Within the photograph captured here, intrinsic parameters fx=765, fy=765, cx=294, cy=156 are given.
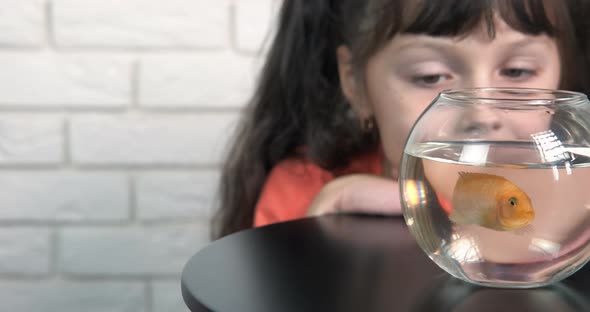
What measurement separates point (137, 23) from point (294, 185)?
1.28 ft

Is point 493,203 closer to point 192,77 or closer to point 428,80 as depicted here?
point 428,80

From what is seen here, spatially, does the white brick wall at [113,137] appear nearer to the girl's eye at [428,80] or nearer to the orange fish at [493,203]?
the girl's eye at [428,80]

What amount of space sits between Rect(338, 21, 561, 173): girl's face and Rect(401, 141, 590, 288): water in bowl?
40 centimetres

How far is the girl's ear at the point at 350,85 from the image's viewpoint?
43.3 inches

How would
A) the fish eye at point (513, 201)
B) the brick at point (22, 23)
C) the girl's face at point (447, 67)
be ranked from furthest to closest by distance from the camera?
the brick at point (22, 23), the girl's face at point (447, 67), the fish eye at point (513, 201)

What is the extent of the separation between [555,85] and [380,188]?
31 cm

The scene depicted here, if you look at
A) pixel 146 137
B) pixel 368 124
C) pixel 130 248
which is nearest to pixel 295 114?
pixel 368 124

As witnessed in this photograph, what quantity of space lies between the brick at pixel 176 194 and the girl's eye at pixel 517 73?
1.97 feet

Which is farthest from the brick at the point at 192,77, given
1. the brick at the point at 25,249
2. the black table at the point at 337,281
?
the black table at the point at 337,281

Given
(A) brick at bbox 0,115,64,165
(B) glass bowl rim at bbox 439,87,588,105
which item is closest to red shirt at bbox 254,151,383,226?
(A) brick at bbox 0,115,64,165

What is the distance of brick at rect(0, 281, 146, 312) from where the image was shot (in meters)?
1.36

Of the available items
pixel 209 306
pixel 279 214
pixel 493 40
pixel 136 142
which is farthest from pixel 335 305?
pixel 136 142

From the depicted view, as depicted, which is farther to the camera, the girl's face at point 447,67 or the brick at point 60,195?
the brick at point 60,195

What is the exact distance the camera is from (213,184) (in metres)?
1.34
